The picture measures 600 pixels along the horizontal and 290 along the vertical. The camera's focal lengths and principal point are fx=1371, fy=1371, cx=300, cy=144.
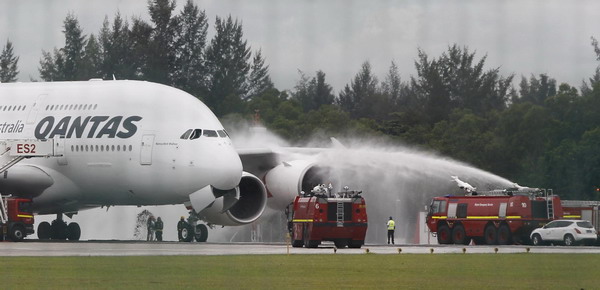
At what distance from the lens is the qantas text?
52250 mm

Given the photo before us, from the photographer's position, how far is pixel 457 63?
207 feet

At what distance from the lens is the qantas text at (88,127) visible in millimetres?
52250

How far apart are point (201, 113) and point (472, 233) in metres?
15.9

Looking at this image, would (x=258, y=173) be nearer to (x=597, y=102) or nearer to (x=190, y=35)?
(x=190, y=35)

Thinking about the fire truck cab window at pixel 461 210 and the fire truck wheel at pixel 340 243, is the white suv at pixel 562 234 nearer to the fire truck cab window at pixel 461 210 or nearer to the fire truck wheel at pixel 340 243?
the fire truck cab window at pixel 461 210

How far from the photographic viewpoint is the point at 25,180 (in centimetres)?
5403

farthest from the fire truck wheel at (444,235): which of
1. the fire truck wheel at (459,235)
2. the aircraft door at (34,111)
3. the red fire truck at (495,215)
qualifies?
the aircraft door at (34,111)

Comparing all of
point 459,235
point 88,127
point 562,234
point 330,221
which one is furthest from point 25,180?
point 562,234

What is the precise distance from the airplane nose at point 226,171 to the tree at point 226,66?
253 cm

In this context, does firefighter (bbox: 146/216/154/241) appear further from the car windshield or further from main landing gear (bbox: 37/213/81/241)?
the car windshield

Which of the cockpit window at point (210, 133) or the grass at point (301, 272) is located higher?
the cockpit window at point (210, 133)

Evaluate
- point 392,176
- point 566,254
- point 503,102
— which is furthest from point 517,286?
point 503,102

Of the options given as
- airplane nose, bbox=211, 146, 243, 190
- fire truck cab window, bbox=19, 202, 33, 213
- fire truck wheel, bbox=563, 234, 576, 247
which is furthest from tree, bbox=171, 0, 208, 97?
fire truck wheel, bbox=563, 234, 576, 247

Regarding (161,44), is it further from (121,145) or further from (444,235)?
(444,235)
